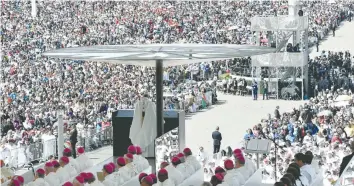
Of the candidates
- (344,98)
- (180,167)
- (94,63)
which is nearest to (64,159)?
(180,167)

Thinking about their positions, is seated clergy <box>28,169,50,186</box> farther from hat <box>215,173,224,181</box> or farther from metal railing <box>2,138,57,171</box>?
metal railing <box>2,138,57,171</box>

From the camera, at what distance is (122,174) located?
1670cm

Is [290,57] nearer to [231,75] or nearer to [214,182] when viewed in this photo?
[231,75]

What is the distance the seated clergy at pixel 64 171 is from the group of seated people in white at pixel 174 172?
5.83 feet

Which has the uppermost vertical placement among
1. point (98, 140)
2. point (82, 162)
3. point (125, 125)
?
point (125, 125)

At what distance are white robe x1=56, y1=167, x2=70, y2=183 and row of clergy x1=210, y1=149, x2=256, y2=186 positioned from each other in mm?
2977

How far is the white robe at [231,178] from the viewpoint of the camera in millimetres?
15422

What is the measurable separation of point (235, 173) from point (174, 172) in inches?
46.1

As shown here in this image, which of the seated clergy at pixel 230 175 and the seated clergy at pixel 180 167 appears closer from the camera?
the seated clergy at pixel 230 175

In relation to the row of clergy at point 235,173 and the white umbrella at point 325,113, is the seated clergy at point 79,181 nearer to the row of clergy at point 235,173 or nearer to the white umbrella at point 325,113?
the row of clergy at point 235,173

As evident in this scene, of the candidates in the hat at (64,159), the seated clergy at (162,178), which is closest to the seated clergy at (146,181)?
the seated clergy at (162,178)

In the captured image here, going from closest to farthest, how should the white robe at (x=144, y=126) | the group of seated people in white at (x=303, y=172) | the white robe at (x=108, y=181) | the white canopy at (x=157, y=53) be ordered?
the group of seated people in white at (x=303, y=172) → the white robe at (x=108, y=181) → the white canopy at (x=157, y=53) → the white robe at (x=144, y=126)

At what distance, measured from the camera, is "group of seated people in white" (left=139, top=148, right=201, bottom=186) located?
1513 cm

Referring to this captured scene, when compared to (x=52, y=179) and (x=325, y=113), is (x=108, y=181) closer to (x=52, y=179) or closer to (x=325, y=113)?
(x=52, y=179)
